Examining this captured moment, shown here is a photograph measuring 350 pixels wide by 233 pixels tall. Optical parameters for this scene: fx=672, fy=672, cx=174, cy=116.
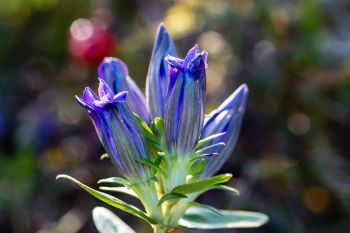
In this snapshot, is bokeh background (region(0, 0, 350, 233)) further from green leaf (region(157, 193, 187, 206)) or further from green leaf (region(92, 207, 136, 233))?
green leaf (region(157, 193, 187, 206))

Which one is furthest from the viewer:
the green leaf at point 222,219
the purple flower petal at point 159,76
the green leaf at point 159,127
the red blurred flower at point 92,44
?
the red blurred flower at point 92,44

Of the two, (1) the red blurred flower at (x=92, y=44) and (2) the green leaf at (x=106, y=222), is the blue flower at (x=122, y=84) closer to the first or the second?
(2) the green leaf at (x=106, y=222)

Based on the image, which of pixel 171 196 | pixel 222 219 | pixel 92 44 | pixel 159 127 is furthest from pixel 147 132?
pixel 92 44

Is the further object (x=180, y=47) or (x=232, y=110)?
(x=180, y=47)

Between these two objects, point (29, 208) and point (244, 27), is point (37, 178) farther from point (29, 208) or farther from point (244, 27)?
point (244, 27)

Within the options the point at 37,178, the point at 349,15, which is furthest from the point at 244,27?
the point at 37,178

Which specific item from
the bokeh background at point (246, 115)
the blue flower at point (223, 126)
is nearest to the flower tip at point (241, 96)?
the blue flower at point (223, 126)
